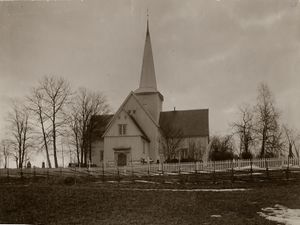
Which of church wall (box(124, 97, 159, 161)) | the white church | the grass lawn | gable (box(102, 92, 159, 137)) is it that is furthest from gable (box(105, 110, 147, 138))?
the grass lawn

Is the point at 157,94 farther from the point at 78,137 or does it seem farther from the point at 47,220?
the point at 47,220

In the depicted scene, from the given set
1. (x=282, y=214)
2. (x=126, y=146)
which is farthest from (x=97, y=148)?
(x=282, y=214)

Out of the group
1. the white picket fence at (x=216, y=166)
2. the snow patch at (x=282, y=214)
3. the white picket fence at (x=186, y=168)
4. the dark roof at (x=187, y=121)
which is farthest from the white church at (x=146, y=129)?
the snow patch at (x=282, y=214)

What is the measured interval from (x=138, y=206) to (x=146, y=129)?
33.9 meters

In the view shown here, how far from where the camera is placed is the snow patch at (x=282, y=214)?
11555 mm

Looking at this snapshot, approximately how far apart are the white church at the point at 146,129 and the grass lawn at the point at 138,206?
25723 millimetres

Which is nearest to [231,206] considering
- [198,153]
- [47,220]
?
[47,220]

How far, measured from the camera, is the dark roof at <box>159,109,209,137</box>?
5284 centimetres

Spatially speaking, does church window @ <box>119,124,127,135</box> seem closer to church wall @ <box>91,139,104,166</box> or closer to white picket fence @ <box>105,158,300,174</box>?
church wall @ <box>91,139,104,166</box>

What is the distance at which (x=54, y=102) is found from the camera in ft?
158

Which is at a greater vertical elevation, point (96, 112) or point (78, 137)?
point (96, 112)

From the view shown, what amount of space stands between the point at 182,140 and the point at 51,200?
3756 cm

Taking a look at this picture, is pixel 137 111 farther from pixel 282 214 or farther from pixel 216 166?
pixel 282 214

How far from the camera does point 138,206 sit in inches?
574
